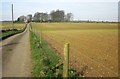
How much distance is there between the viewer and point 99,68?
10719mm

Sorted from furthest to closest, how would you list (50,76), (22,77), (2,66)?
(2,66) → (22,77) → (50,76)

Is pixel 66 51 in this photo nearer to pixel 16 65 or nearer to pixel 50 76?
pixel 50 76

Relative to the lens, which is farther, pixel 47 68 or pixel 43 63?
pixel 43 63

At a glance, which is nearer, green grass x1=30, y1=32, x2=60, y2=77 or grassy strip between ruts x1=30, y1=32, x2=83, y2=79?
grassy strip between ruts x1=30, y1=32, x2=83, y2=79

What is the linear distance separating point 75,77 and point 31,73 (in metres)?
2.31

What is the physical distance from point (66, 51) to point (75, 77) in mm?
2201

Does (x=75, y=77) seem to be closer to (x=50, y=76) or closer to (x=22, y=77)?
(x=50, y=76)

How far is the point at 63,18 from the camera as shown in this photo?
19788cm

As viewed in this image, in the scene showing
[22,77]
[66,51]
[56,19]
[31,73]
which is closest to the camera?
[66,51]

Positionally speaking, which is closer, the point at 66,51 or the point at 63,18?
the point at 66,51

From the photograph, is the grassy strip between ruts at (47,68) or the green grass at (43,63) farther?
the green grass at (43,63)

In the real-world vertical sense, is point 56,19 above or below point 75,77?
above

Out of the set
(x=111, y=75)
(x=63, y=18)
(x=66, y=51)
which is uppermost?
(x=63, y=18)

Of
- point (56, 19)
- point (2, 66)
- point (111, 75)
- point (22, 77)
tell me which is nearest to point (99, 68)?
point (111, 75)
